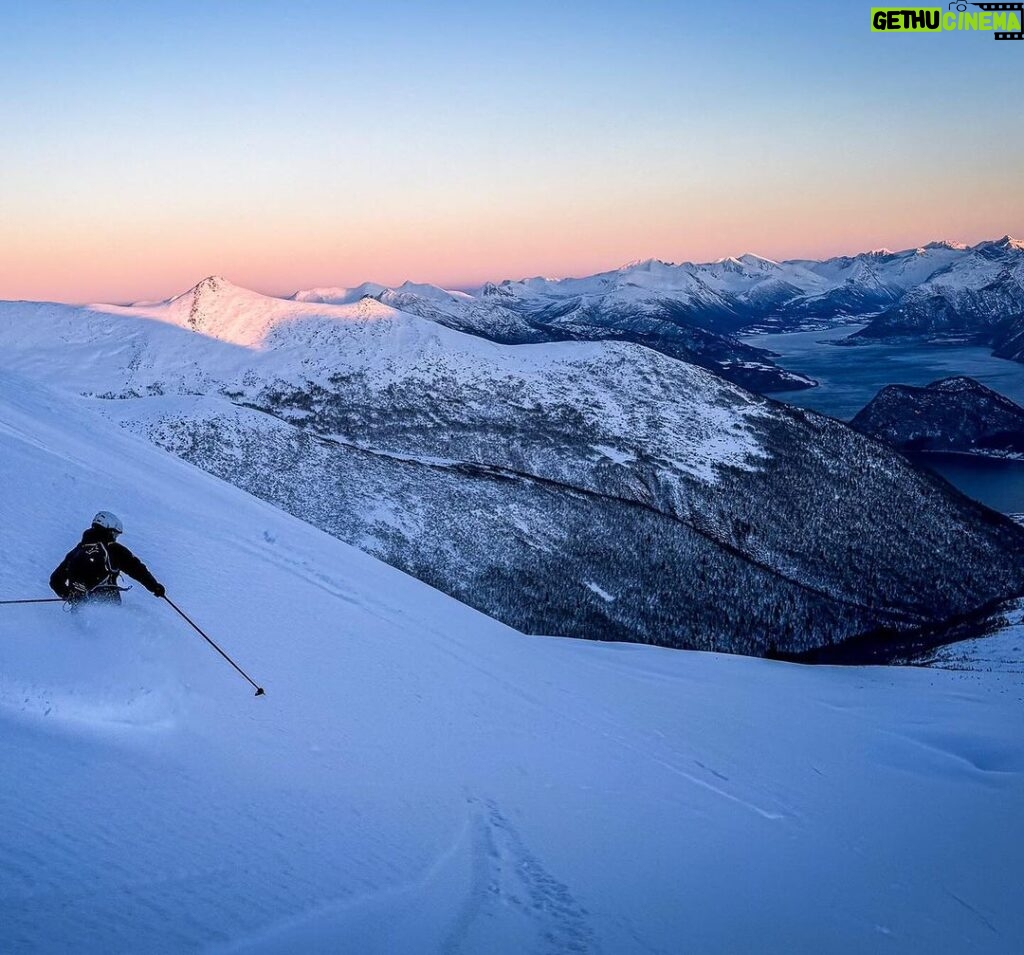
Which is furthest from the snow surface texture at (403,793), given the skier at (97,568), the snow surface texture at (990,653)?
the snow surface texture at (990,653)

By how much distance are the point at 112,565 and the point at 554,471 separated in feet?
199

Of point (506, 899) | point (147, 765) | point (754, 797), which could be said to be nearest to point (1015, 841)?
point (754, 797)

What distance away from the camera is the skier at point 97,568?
8508 millimetres

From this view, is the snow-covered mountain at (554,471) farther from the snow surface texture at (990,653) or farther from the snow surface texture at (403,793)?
the snow surface texture at (403,793)

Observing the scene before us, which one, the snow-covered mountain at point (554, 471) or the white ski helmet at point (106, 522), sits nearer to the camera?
the white ski helmet at point (106, 522)

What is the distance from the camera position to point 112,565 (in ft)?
29.6

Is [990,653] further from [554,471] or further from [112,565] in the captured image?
[554,471]

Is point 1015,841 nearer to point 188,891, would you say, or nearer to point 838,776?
point 838,776

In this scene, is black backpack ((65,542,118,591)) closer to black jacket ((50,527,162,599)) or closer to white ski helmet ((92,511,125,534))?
black jacket ((50,527,162,599))

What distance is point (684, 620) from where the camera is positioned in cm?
5109

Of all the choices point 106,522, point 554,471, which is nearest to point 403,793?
point 106,522

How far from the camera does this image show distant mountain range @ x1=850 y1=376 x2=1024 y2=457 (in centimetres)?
15288

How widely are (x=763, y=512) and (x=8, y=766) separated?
70043 mm

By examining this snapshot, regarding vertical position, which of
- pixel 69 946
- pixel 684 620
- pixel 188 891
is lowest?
pixel 684 620
